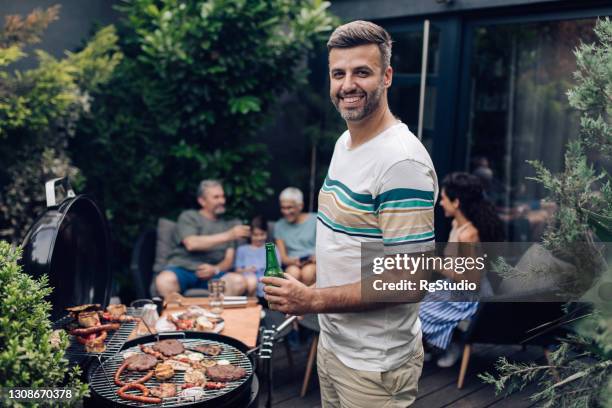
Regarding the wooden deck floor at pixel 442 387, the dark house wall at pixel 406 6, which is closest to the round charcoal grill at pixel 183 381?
the wooden deck floor at pixel 442 387

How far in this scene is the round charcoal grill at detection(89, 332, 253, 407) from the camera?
2199 millimetres

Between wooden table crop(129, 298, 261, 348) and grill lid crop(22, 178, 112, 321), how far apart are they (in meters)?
0.42

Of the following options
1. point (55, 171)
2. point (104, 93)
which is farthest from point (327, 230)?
point (104, 93)

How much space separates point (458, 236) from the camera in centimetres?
460

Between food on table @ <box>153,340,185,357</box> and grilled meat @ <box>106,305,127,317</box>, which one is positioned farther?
grilled meat @ <box>106,305,127,317</box>

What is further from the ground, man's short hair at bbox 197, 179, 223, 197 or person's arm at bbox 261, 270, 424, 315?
man's short hair at bbox 197, 179, 223, 197

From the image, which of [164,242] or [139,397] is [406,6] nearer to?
[164,242]

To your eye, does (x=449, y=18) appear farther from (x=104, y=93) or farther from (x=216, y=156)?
(x=104, y=93)

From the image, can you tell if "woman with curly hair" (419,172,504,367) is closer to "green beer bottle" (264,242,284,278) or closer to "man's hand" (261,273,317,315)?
"green beer bottle" (264,242,284,278)

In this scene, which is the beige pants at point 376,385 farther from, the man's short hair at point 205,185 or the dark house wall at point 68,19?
the dark house wall at point 68,19

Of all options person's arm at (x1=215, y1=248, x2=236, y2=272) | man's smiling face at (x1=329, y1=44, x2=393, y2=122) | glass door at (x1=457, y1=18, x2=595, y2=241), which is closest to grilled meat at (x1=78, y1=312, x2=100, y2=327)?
man's smiling face at (x1=329, y1=44, x2=393, y2=122)

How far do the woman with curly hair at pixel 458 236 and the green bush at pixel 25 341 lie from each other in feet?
10.1

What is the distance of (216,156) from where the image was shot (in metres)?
5.60

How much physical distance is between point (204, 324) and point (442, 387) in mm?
2085
